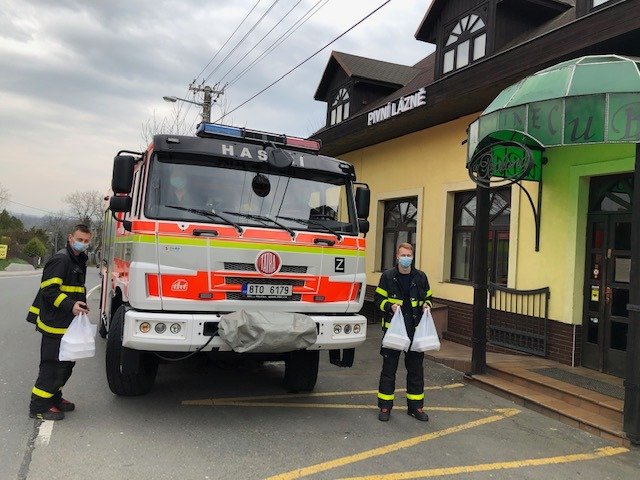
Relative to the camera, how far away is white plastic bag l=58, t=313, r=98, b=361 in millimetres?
4801

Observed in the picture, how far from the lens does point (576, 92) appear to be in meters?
5.40

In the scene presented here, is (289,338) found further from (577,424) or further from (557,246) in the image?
(557,246)

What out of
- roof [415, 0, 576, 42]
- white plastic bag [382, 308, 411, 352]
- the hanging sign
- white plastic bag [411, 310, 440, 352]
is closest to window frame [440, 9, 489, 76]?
roof [415, 0, 576, 42]

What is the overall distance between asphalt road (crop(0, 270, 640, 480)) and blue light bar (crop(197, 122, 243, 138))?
248cm

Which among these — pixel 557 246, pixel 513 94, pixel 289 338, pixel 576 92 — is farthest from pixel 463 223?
pixel 289 338

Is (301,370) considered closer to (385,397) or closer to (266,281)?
(385,397)

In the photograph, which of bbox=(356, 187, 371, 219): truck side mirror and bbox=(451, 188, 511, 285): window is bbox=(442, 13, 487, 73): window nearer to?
bbox=(451, 188, 511, 285): window

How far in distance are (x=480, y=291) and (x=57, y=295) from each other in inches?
201

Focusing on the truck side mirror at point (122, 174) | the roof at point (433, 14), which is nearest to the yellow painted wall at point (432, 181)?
the roof at point (433, 14)

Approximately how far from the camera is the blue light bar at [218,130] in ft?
17.4

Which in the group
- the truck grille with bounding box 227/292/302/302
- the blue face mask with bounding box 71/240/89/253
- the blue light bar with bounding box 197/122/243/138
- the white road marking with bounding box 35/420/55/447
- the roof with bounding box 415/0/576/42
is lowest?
the white road marking with bounding box 35/420/55/447

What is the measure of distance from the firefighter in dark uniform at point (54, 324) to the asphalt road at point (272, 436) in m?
0.19

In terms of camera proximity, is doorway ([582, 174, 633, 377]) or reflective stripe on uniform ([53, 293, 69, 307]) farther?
doorway ([582, 174, 633, 377])

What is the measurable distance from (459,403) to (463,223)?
463cm
